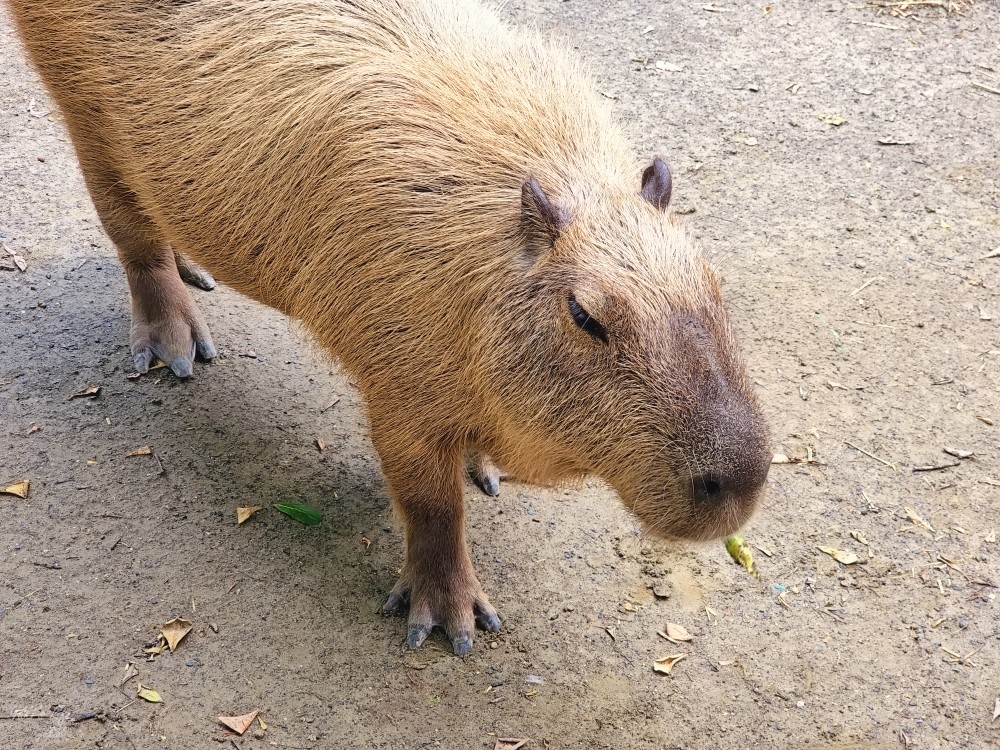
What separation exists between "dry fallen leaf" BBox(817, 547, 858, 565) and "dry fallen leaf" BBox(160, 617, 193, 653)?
7.94 feet

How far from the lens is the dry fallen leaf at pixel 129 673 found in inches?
136

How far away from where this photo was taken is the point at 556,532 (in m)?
4.12

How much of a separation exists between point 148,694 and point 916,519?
2984 millimetres

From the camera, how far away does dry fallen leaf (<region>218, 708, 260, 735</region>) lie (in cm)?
332

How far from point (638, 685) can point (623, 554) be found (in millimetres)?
590

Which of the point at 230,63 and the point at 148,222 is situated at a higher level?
the point at 230,63

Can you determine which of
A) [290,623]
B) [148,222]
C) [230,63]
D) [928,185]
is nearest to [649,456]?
[290,623]

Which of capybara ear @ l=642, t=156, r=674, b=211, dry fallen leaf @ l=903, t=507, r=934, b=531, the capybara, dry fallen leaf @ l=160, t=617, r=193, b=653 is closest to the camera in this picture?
the capybara

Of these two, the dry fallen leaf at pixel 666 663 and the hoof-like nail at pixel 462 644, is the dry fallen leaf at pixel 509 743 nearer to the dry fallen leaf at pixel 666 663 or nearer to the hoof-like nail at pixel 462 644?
the hoof-like nail at pixel 462 644

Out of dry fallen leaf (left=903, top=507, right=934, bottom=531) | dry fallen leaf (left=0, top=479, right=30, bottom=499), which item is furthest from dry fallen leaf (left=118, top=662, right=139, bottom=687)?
dry fallen leaf (left=903, top=507, right=934, bottom=531)

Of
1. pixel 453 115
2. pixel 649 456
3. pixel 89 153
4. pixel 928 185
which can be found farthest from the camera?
pixel 928 185

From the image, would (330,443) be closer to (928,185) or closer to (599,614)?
(599,614)

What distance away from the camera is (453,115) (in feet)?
10.6

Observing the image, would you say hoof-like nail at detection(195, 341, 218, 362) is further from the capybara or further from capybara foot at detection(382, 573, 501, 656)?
capybara foot at detection(382, 573, 501, 656)
